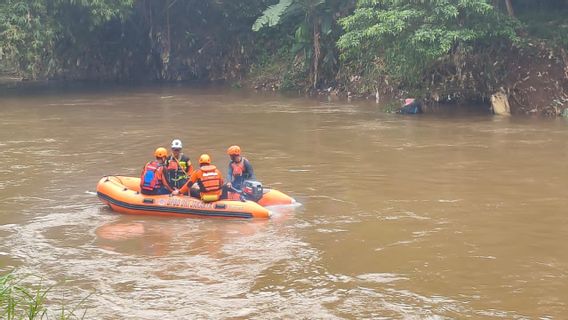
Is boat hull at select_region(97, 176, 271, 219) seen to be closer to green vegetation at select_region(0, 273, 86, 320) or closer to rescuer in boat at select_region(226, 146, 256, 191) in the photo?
rescuer in boat at select_region(226, 146, 256, 191)

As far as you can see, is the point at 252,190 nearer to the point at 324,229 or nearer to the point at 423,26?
the point at 324,229

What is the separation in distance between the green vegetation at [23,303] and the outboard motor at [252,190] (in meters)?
3.72

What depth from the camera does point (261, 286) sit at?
26.1 ft

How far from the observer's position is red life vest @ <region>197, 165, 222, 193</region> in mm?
10656

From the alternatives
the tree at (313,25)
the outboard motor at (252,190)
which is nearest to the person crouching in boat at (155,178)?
the outboard motor at (252,190)

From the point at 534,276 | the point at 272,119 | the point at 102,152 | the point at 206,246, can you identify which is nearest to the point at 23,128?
the point at 102,152

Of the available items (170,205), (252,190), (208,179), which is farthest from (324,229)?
(170,205)

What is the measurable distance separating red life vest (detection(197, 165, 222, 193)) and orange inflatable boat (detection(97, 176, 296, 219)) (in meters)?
0.20

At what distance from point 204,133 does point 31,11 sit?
10040 mm

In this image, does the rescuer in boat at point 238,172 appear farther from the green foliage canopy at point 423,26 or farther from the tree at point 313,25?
the tree at point 313,25

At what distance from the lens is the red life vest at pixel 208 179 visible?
10656 millimetres

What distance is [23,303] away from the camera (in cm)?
707

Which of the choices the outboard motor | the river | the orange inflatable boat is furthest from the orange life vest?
the river

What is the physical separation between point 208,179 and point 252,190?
71 cm
